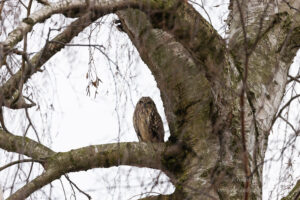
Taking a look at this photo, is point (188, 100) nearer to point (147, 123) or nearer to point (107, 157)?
point (107, 157)

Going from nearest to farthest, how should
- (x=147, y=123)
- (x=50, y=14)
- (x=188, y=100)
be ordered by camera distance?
(x=50, y=14), (x=188, y=100), (x=147, y=123)

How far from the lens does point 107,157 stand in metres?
4.54

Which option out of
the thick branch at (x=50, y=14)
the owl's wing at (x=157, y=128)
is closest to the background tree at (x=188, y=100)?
the thick branch at (x=50, y=14)

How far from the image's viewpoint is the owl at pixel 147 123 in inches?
262

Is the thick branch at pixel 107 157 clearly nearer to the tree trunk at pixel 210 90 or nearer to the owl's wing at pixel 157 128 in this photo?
the tree trunk at pixel 210 90

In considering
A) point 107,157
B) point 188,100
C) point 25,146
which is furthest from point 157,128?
point 25,146

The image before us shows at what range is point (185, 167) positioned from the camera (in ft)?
15.3

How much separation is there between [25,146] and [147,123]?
2.39 metres

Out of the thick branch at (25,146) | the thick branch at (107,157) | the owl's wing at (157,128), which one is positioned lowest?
the thick branch at (107,157)

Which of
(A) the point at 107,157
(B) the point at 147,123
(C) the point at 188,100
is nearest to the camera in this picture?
(A) the point at 107,157

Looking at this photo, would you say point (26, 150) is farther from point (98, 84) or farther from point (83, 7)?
point (83, 7)

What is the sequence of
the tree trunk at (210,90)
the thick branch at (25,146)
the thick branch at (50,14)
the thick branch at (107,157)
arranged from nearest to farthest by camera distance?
the thick branch at (50,14) → the tree trunk at (210,90) → the thick branch at (107,157) → the thick branch at (25,146)

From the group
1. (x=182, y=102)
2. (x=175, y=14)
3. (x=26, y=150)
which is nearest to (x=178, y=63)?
(x=182, y=102)

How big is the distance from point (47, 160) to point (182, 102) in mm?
1398
